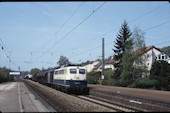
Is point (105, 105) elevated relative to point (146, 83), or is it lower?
lower

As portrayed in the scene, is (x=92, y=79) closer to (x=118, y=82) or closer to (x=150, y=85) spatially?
(x=118, y=82)

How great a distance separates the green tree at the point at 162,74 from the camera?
1886 inches

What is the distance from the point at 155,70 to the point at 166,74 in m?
3.71

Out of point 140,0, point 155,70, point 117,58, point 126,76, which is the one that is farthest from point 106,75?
point 140,0

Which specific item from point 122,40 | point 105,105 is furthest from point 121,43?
point 105,105

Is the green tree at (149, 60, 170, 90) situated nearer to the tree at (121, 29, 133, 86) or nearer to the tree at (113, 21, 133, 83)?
the tree at (121, 29, 133, 86)

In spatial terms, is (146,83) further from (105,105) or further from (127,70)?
(105,105)

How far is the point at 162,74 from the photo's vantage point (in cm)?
5191

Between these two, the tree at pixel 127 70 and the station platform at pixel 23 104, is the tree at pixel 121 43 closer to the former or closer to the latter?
the tree at pixel 127 70

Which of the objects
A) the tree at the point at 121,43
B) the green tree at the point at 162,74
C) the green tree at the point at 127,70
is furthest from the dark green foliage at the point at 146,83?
the tree at the point at 121,43

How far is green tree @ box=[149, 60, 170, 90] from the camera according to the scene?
157 feet

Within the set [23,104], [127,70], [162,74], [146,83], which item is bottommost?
[23,104]

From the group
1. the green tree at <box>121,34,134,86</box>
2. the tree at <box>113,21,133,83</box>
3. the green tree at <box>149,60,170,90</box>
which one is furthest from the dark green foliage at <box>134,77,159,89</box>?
the tree at <box>113,21,133,83</box>

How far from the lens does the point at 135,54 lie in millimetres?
70125
